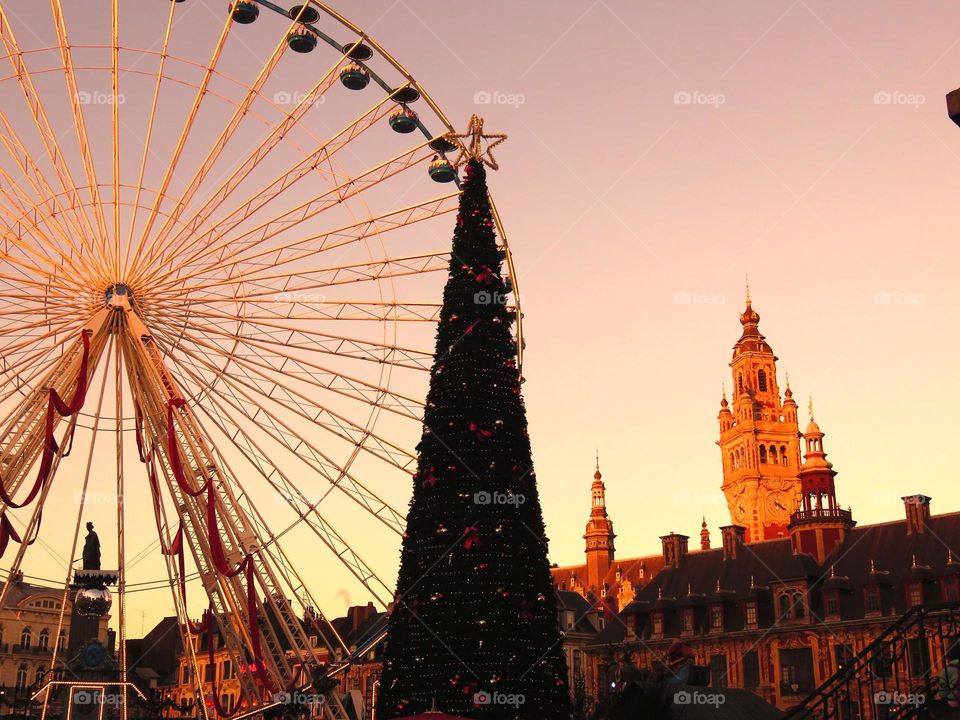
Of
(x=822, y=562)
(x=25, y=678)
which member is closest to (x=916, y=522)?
(x=822, y=562)

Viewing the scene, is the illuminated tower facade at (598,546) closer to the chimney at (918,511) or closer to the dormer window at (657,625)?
the dormer window at (657,625)

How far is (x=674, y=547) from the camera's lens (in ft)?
248

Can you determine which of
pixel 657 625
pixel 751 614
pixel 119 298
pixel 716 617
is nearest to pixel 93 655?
pixel 119 298

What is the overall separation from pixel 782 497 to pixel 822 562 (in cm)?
7846

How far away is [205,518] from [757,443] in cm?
12462

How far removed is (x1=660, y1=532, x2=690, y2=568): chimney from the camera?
75125 millimetres

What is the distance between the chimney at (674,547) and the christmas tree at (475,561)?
5157 centimetres

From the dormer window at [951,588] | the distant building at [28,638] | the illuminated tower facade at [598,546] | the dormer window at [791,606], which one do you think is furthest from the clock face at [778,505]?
the distant building at [28,638]

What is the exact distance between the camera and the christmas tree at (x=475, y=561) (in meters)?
23.4

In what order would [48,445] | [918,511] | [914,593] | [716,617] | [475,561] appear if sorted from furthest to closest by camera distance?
[716,617], [918,511], [914,593], [48,445], [475,561]

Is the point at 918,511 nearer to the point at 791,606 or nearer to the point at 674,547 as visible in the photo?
the point at 791,606

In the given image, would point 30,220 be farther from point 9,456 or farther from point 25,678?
point 25,678

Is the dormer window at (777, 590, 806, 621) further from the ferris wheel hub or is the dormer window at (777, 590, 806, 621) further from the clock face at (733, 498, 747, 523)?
the clock face at (733, 498, 747, 523)

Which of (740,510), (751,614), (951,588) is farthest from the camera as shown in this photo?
(740,510)
